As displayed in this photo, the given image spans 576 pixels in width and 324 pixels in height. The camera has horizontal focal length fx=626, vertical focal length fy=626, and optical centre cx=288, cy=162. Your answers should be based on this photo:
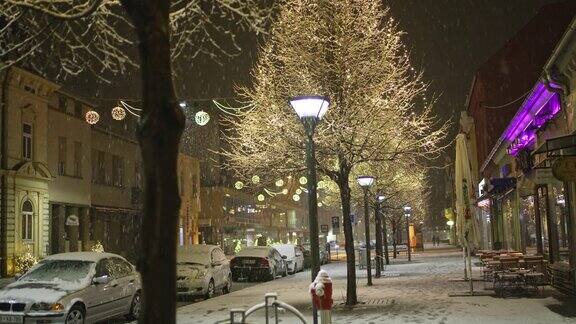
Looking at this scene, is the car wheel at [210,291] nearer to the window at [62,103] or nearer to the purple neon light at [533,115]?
the purple neon light at [533,115]

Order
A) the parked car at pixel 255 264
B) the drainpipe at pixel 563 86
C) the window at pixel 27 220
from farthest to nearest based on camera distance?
the window at pixel 27 220 → the parked car at pixel 255 264 → the drainpipe at pixel 563 86

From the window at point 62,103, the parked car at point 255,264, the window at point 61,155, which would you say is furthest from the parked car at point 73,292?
the window at point 62,103

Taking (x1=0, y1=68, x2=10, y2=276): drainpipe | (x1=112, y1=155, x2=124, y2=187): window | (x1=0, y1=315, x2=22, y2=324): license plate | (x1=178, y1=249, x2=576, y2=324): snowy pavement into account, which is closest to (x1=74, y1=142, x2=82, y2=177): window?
(x1=112, y1=155, x2=124, y2=187): window

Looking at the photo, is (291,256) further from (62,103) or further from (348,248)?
(348,248)

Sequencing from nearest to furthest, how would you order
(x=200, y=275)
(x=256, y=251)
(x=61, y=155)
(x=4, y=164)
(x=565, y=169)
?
(x=565, y=169), (x=200, y=275), (x=256, y=251), (x=4, y=164), (x=61, y=155)

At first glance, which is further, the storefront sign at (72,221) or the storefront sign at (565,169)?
the storefront sign at (72,221)

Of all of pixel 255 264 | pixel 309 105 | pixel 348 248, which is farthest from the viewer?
pixel 255 264

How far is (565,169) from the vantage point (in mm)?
10320

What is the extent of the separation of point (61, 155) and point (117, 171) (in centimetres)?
796

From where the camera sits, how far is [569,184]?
1447 centimetres

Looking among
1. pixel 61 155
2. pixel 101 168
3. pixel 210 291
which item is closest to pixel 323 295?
pixel 210 291

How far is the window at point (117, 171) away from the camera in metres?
41.5

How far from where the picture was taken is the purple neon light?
1568cm

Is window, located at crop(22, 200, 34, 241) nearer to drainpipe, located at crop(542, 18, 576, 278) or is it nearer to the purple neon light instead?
the purple neon light
